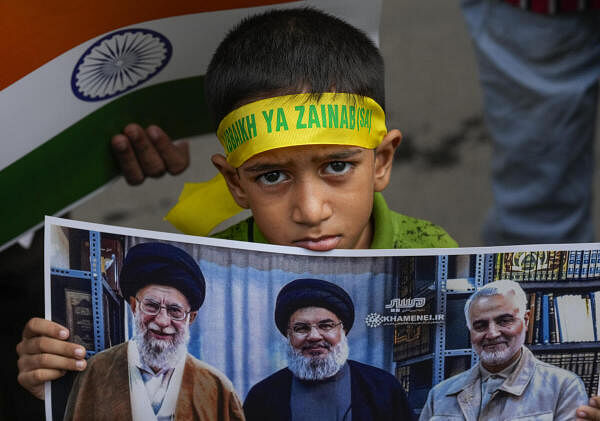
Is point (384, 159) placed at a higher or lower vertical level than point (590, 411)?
higher

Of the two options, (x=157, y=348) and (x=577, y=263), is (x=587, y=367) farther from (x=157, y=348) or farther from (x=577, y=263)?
(x=157, y=348)

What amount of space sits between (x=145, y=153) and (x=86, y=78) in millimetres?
259

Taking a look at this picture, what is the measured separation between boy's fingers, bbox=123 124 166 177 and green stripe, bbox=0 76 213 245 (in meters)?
0.02

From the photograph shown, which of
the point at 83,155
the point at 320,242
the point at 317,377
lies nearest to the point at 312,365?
the point at 317,377

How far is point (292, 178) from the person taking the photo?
4.88 ft

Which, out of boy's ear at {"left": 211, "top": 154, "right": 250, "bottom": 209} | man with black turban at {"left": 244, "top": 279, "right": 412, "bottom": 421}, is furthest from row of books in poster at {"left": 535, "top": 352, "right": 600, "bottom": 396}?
boy's ear at {"left": 211, "top": 154, "right": 250, "bottom": 209}

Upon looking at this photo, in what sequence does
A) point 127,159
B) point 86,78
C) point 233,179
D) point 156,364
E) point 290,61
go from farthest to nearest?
point 127,159 < point 86,78 < point 233,179 < point 290,61 < point 156,364

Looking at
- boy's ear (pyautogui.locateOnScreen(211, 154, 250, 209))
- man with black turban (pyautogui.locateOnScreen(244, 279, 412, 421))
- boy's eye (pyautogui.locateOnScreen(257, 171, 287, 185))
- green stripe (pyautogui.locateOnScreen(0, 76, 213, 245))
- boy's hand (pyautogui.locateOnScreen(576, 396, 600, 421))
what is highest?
green stripe (pyautogui.locateOnScreen(0, 76, 213, 245))

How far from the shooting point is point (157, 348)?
1.34 metres

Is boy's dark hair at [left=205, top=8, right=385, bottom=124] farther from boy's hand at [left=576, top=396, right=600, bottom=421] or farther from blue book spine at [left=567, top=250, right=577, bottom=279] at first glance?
boy's hand at [left=576, top=396, right=600, bottom=421]

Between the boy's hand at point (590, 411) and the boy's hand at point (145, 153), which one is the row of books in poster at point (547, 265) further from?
the boy's hand at point (145, 153)

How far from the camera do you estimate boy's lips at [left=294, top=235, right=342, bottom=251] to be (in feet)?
4.65

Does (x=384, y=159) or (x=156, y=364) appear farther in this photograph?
(x=384, y=159)

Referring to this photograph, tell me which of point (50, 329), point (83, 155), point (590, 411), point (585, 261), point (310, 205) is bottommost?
point (590, 411)
